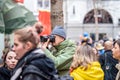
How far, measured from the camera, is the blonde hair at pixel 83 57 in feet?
22.7

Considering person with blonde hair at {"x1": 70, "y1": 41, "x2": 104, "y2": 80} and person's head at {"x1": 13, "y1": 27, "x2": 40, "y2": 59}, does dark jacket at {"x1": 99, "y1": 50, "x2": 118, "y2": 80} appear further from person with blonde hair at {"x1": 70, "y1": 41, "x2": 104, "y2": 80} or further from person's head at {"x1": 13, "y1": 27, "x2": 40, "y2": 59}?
person's head at {"x1": 13, "y1": 27, "x2": 40, "y2": 59}

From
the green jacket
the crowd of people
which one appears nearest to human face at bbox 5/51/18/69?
the crowd of people

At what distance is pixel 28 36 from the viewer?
15.0 feet

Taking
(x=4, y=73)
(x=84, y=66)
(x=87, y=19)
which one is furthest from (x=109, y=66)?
(x=87, y=19)

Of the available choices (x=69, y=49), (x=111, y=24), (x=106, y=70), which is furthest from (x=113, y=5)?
(x=69, y=49)

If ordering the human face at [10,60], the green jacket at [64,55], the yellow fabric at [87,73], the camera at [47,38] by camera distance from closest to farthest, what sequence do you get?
the camera at [47,38] < the green jacket at [64,55] < the yellow fabric at [87,73] < the human face at [10,60]

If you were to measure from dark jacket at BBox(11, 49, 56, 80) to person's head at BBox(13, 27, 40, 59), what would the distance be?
50 mm

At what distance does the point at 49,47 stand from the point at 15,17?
5.66ft

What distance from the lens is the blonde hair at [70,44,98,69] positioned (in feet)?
22.7

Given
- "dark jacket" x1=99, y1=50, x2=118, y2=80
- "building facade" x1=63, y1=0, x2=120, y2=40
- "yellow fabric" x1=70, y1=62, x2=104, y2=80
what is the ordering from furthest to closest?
"building facade" x1=63, y1=0, x2=120, y2=40 → "dark jacket" x1=99, y1=50, x2=118, y2=80 → "yellow fabric" x1=70, y1=62, x2=104, y2=80

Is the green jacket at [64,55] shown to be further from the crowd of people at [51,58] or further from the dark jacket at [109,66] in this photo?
the dark jacket at [109,66]

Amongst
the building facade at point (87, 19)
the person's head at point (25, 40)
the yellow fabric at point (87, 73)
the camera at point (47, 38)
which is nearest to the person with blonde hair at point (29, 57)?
the person's head at point (25, 40)

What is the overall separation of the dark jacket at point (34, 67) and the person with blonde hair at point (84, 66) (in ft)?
7.53

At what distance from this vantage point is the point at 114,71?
1069cm
